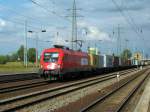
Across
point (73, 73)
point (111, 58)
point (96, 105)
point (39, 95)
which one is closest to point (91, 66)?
point (73, 73)

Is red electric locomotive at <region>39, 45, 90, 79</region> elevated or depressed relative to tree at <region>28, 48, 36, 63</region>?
depressed

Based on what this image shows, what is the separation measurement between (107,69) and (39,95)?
5069 centimetres

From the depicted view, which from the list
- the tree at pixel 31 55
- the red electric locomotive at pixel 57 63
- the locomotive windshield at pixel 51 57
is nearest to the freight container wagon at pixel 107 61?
the red electric locomotive at pixel 57 63

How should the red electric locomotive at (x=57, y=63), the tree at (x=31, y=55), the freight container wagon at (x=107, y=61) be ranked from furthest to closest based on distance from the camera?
the tree at (x=31, y=55) → the freight container wagon at (x=107, y=61) → the red electric locomotive at (x=57, y=63)

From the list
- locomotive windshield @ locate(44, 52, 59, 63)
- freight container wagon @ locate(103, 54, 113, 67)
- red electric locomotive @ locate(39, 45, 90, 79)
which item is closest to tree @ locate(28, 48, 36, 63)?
freight container wagon @ locate(103, 54, 113, 67)

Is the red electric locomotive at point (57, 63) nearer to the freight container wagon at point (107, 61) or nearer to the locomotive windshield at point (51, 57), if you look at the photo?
the locomotive windshield at point (51, 57)

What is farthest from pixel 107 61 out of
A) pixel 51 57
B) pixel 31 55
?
pixel 31 55

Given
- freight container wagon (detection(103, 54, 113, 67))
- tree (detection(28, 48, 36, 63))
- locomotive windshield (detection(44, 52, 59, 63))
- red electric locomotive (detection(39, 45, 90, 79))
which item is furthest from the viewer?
tree (detection(28, 48, 36, 63))

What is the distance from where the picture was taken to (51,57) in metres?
35.6

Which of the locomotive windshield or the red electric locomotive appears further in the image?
the locomotive windshield

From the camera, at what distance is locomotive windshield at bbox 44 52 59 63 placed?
3525cm

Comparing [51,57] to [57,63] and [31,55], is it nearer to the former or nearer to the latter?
[57,63]

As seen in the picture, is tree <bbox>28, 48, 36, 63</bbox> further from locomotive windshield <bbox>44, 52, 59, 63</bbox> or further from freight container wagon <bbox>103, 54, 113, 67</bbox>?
locomotive windshield <bbox>44, 52, 59, 63</bbox>

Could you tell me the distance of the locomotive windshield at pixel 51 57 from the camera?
35.2 metres
